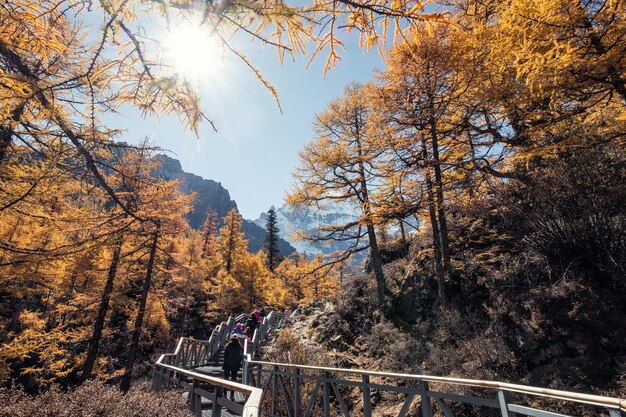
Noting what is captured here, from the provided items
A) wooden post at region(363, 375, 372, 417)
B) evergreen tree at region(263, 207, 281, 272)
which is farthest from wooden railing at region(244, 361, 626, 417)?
evergreen tree at region(263, 207, 281, 272)

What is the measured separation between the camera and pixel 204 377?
5.07 meters

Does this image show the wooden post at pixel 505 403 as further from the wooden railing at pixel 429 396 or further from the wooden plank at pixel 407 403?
the wooden plank at pixel 407 403

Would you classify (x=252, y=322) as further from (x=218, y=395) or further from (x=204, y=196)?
(x=204, y=196)

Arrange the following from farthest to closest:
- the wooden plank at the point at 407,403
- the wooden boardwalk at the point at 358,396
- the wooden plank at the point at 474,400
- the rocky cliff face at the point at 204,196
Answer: the rocky cliff face at the point at 204,196, the wooden plank at the point at 407,403, the wooden plank at the point at 474,400, the wooden boardwalk at the point at 358,396

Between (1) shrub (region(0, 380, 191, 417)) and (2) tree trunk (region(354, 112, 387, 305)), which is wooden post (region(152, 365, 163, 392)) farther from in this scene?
(2) tree trunk (region(354, 112, 387, 305))

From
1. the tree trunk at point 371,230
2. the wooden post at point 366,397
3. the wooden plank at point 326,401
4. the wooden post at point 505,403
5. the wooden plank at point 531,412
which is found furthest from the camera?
the tree trunk at point 371,230

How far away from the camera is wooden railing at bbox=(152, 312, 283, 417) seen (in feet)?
11.1

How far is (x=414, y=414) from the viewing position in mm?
6668

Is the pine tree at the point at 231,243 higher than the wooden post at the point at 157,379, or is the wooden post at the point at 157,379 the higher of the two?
the pine tree at the point at 231,243

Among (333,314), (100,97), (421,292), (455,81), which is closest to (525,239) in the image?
(421,292)

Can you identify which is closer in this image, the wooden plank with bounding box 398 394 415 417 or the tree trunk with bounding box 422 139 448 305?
the wooden plank with bounding box 398 394 415 417

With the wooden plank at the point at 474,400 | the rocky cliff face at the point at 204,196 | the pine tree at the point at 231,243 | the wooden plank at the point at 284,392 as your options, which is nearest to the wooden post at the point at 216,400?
the wooden plank at the point at 284,392

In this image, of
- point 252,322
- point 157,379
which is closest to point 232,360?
point 157,379

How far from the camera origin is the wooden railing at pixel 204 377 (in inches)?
133
